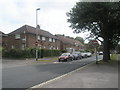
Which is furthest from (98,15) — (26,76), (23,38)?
(23,38)

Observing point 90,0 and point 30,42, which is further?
point 30,42

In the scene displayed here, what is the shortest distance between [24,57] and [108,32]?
17268 millimetres

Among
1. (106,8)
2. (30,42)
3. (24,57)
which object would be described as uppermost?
(106,8)

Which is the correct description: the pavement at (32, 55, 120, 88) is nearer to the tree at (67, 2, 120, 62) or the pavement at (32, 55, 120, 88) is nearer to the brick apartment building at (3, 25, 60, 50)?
the tree at (67, 2, 120, 62)

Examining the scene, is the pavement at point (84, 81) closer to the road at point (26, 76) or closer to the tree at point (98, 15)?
the road at point (26, 76)

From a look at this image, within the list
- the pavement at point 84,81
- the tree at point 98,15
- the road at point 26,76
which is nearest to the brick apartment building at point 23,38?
the tree at point 98,15

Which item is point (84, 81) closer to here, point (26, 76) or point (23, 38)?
point (26, 76)

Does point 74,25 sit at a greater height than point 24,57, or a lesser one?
greater

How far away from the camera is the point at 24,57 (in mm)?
33500

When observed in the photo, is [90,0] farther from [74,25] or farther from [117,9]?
[74,25]

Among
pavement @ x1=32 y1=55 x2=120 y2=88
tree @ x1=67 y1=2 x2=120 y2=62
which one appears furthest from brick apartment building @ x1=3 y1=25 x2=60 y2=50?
pavement @ x1=32 y1=55 x2=120 y2=88

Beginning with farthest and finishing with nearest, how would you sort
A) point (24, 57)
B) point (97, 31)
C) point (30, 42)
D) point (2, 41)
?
point (2, 41) < point (30, 42) < point (24, 57) < point (97, 31)

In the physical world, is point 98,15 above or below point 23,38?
above

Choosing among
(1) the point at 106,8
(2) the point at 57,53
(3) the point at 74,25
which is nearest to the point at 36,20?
(3) the point at 74,25
